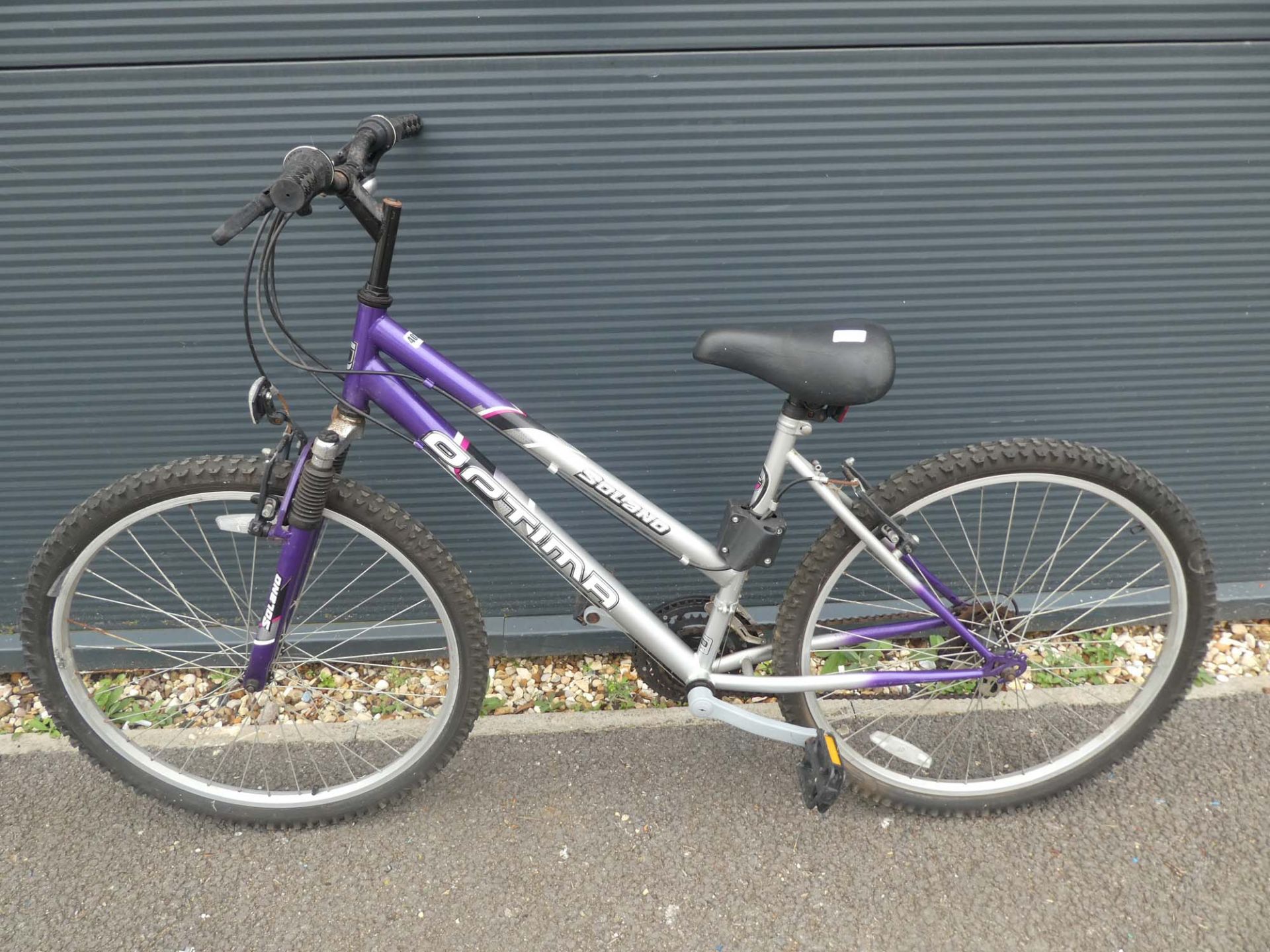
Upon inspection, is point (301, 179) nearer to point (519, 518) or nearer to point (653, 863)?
point (519, 518)

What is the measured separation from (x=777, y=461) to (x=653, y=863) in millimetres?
1135

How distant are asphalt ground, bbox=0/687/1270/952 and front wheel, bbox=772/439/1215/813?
0.52ft

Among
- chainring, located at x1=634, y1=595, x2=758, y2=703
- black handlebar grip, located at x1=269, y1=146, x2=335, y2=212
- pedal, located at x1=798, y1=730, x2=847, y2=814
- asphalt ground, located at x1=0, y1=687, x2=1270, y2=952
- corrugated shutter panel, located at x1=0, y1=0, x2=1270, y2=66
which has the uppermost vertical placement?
corrugated shutter panel, located at x1=0, y1=0, x2=1270, y2=66

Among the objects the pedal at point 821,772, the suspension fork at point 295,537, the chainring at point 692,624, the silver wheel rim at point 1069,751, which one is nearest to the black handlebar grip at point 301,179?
the suspension fork at point 295,537

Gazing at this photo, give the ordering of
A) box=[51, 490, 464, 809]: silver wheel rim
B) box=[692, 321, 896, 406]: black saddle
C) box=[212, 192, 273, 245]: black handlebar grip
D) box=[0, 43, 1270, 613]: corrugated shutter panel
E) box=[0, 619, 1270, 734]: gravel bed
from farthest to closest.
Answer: box=[0, 619, 1270, 734]: gravel bed, box=[0, 43, 1270, 613]: corrugated shutter panel, box=[51, 490, 464, 809]: silver wheel rim, box=[692, 321, 896, 406]: black saddle, box=[212, 192, 273, 245]: black handlebar grip

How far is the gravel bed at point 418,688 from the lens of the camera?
2.68 meters

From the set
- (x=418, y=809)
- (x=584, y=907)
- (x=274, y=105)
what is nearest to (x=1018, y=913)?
(x=584, y=907)

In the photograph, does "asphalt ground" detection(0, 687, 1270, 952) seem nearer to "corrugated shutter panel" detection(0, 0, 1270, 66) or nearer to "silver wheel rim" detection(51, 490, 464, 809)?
"silver wheel rim" detection(51, 490, 464, 809)

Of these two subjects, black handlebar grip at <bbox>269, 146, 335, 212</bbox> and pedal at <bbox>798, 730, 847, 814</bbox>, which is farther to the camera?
pedal at <bbox>798, 730, 847, 814</bbox>

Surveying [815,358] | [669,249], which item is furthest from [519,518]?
[669,249]

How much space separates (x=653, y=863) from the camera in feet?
7.23

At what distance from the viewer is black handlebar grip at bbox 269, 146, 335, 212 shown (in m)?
1.48

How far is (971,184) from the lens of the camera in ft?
7.61

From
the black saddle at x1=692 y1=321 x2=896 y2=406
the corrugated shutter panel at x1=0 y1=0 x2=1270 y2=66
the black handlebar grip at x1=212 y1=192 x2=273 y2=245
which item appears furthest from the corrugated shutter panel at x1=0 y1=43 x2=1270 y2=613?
the black handlebar grip at x1=212 y1=192 x2=273 y2=245
